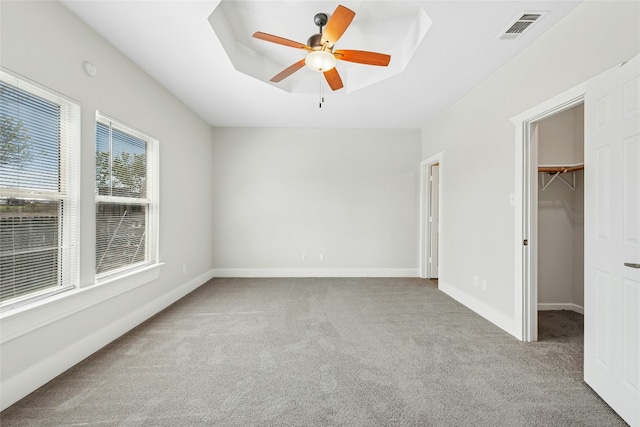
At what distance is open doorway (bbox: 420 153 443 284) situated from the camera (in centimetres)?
475

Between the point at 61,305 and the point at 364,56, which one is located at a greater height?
the point at 364,56

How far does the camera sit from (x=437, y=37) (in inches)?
88.3

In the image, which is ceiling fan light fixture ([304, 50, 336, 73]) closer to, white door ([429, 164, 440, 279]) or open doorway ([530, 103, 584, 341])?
open doorway ([530, 103, 584, 341])

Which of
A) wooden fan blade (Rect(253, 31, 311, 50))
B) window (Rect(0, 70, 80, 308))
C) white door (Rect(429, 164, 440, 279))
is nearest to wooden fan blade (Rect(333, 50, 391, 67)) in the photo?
wooden fan blade (Rect(253, 31, 311, 50))

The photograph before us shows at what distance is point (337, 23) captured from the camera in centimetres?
187

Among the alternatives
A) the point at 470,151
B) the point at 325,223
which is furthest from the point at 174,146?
the point at 470,151

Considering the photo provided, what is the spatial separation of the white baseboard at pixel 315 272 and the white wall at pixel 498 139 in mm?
907

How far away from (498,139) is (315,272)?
3.40 m

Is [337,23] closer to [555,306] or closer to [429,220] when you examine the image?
[429,220]

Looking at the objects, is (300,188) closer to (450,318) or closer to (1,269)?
(450,318)

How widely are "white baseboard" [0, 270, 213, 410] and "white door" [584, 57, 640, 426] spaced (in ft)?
12.1

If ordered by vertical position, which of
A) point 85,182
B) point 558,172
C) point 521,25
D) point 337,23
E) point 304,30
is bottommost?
point 85,182

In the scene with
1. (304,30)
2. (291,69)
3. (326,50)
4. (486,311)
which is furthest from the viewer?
(486,311)

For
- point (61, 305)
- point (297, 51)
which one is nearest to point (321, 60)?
point (297, 51)
